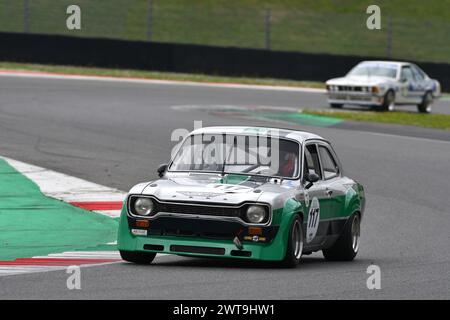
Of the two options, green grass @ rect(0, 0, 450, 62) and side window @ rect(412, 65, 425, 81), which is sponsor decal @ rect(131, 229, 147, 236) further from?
green grass @ rect(0, 0, 450, 62)

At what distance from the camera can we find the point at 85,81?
33844mm

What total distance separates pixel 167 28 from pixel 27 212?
33239 mm

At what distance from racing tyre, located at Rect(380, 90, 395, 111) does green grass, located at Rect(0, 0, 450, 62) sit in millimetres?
10526

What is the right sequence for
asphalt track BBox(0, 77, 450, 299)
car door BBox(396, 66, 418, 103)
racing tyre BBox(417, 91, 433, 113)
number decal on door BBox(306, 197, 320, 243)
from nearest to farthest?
asphalt track BBox(0, 77, 450, 299) < number decal on door BBox(306, 197, 320, 243) < car door BBox(396, 66, 418, 103) < racing tyre BBox(417, 91, 433, 113)

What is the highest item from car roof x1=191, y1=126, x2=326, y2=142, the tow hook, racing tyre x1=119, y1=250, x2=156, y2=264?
car roof x1=191, y1=126, x2=326, y2=142

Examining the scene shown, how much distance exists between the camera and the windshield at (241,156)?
11258mm

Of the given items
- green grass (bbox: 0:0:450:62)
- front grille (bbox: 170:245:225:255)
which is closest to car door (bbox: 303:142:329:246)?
front grille (bbox: 170:245:225:255)

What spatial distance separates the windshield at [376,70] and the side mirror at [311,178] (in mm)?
21618

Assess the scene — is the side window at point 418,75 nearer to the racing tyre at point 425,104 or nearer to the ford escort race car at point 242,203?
the racing tyre at point 425,104

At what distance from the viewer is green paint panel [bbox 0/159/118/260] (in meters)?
11.9

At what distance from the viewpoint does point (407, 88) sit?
32.7 metres

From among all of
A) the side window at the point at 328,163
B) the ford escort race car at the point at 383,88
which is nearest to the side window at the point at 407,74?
the ford escort race car at the point at 383,88

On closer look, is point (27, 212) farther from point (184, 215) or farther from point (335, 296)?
point (335, 296)
